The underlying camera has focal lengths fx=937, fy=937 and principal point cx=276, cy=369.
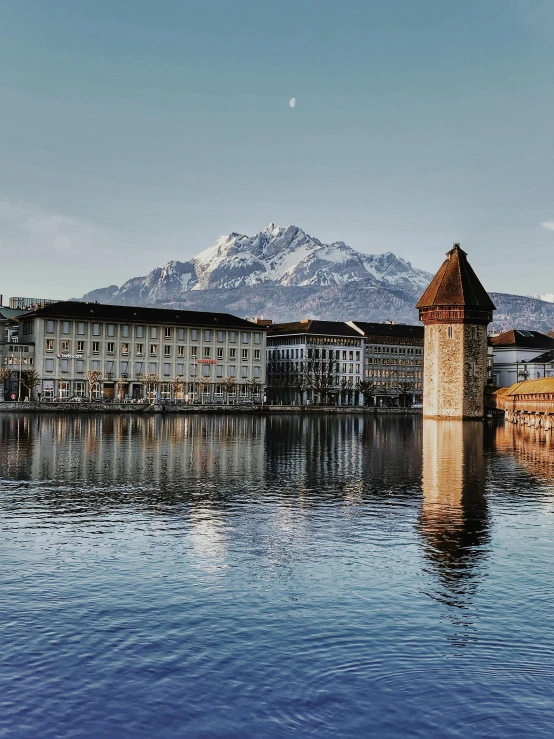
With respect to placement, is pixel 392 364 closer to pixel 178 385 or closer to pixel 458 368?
pixel 178 385

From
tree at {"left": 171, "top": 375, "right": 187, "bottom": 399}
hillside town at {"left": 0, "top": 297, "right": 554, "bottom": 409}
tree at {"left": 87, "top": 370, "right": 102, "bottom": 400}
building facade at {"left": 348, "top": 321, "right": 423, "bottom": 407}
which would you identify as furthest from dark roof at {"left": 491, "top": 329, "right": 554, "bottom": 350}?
tree at {"left": 87, "top": 370, "right": 102, "bottom": 400}

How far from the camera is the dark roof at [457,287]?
119 meters

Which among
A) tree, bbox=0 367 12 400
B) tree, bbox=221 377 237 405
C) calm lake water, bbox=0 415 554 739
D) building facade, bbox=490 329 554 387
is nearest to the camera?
calm lake water, bbox=0 415 554 739

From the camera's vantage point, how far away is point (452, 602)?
1562cm

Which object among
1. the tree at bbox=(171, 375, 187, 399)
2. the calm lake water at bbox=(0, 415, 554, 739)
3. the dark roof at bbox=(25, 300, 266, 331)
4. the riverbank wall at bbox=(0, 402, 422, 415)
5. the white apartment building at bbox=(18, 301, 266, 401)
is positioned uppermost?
the dark roof at bbox=(25, 300, 266, 331)

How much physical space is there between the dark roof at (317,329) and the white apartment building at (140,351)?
22.1m

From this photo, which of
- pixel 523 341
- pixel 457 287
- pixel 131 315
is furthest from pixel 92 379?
pixel 523 341

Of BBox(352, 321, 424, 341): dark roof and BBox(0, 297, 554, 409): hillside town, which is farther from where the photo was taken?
BBox(352, 321, 424, 341): dark roof

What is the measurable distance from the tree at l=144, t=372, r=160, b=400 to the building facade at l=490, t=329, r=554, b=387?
7589 centimetres

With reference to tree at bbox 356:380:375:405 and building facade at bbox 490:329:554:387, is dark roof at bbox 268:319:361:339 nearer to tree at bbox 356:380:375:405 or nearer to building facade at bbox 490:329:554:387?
tree at bbox 356:380:375:405

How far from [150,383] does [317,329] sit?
146ft

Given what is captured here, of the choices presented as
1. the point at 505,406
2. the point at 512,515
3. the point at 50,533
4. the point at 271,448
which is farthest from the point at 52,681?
the point at 505,406

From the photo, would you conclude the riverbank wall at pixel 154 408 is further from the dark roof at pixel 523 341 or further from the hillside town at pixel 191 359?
the dark roof at pixel 523 341

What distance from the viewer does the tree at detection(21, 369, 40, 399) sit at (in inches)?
4882
